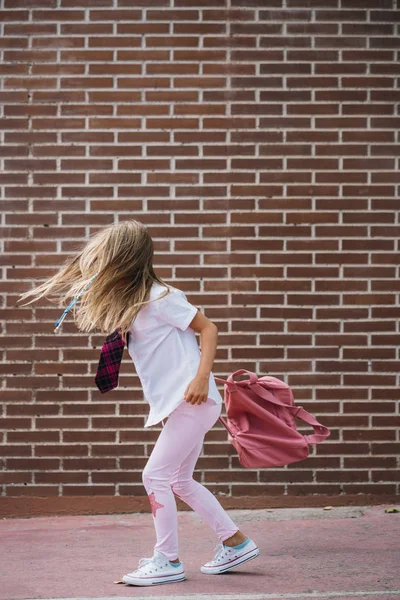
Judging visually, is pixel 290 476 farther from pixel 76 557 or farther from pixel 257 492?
pixel 76 557

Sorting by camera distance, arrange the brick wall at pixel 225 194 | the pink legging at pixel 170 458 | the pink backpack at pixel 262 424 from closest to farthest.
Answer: the pink legging at pixel 170 458 → the pink backpack at pixel 262 424 → the brick wall at pixel 225 194

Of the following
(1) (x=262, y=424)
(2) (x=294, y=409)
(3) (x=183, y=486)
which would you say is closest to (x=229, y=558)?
(3) (x=183, y=486)

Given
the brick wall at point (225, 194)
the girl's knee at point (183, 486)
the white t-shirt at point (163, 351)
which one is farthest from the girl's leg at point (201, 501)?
the brick wall at point (225, 194)

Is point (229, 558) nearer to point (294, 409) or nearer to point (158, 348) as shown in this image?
point (294, 409)

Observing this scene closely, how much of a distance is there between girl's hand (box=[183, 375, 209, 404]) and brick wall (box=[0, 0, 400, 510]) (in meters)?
1.75

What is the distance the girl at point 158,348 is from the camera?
3.95m

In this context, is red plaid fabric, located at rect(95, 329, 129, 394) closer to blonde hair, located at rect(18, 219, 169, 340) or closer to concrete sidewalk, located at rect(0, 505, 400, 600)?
blonde hair, located at rect(18, 219, 169, 340)

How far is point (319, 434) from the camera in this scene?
14.9 ft

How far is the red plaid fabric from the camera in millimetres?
4148

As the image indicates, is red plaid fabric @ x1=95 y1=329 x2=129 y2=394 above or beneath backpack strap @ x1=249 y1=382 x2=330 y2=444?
above

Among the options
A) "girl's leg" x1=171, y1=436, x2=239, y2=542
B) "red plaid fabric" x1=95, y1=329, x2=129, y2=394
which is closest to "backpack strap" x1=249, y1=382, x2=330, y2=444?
"girl's leg" x1=171, y1=436, x2=239, y2=542

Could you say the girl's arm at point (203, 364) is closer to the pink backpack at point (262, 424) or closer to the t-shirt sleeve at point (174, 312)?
the t-shirt sleeve at point (174, 312)

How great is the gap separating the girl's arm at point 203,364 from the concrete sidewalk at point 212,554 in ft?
3.06

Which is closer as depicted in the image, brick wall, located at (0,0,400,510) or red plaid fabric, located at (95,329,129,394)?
red plaid fabric, located at (95,329,129,394)
